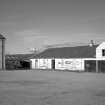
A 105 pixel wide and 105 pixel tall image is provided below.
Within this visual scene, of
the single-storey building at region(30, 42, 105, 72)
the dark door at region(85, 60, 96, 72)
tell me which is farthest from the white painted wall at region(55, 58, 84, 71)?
the dark door at region(85, 60, 96, 72)

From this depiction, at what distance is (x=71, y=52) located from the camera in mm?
50219

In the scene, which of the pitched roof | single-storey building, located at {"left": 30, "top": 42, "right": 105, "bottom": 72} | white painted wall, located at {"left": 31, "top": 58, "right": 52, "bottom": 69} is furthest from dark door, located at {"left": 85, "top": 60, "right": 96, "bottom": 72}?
white painted wall, located at {"left": 31, "top": 58, "right": 52, "bottom": 69}

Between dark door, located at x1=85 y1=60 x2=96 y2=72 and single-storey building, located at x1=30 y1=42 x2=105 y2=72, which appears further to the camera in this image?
dark door, located at x1=85 y1=60 x2=96 y2=72

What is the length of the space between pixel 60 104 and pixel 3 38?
4003 centimetres

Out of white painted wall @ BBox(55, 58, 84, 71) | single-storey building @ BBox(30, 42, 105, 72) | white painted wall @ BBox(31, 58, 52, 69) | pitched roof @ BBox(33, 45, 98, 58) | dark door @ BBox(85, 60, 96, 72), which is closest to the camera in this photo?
→ single-storey building @ BBox(30, 42, 105, 72)

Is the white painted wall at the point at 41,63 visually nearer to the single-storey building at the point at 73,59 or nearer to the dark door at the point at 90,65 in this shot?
the single-storey building at the point at 73,59

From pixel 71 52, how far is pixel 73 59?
380cm

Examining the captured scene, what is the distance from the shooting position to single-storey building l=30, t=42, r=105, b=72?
140ft

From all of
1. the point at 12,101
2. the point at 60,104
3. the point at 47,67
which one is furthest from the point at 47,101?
the point at 47,67

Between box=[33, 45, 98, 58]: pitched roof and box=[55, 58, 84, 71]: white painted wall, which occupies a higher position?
box=[33, 45, 98, 58]: pitched roof

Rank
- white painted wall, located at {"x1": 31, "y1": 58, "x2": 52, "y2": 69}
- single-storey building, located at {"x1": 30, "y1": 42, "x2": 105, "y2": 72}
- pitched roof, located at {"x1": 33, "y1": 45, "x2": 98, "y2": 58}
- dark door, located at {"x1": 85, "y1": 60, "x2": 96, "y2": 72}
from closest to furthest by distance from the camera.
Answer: single-storey building, located at {"x1": 30, "y1": 42, "x2": 105, "y2": 72} < dark door, located at {"x1": 85, "y1": 60, "x2": 96, "y2": 72} < pitched roof, located at {"x1": 33, "y1": 45, "x2": 98, "y2": 58} < white painted wall, located at {"x1": 31, "y1": 58, "x2": 52, "y2": 69}

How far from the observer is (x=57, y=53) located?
5250 centimetres

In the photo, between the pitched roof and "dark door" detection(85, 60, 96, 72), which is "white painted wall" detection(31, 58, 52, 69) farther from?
"dark door" detection(85, 60, 96, 72)

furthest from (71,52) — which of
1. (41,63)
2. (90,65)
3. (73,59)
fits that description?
(90,65)
